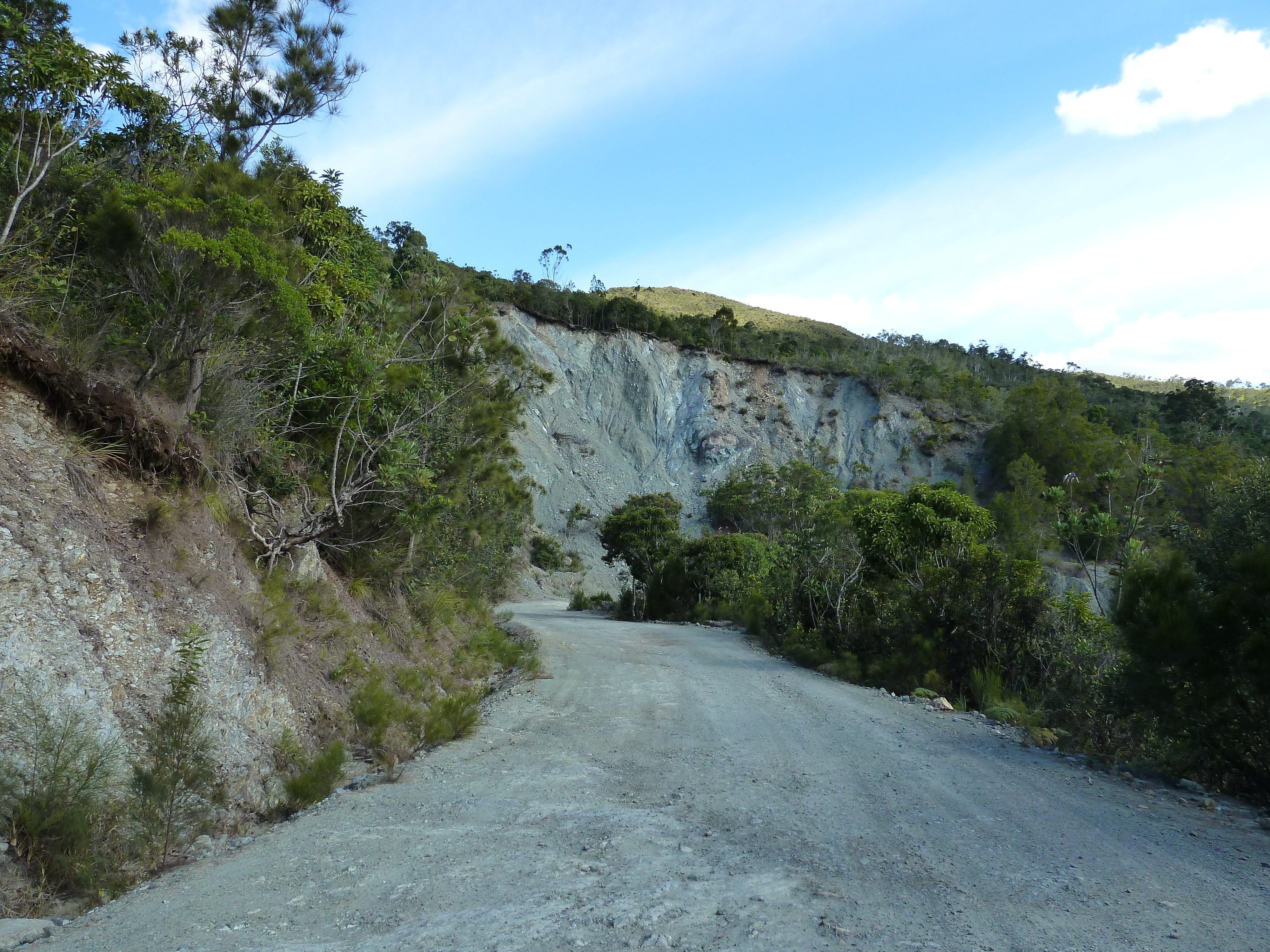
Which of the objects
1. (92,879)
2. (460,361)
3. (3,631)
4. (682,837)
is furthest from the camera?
(460,361)

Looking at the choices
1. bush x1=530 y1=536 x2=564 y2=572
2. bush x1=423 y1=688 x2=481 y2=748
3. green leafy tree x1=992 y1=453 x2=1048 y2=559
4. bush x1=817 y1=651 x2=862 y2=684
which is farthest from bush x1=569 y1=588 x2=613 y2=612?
bush x1=423 y1=688 x2=481 y2=748

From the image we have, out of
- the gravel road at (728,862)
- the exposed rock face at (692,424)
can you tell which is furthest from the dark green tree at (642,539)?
the gravel road at (728,862)

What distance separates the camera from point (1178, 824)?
514cm

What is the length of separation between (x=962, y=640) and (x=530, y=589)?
36.4 meters

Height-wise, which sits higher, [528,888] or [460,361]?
[460,361]

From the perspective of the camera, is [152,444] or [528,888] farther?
[152,444]

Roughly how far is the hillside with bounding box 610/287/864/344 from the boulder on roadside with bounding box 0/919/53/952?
3647 inches

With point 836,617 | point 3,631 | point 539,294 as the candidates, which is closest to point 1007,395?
point 539,294

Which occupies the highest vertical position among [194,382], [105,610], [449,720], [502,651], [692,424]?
[692,424]

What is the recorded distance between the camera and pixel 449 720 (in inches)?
316

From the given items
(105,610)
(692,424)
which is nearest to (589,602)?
(692,424)

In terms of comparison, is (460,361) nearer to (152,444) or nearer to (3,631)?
(152,444)

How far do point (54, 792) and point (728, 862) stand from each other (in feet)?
13.1

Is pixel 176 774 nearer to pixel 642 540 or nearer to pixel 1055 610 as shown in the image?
pixel 1055 610
